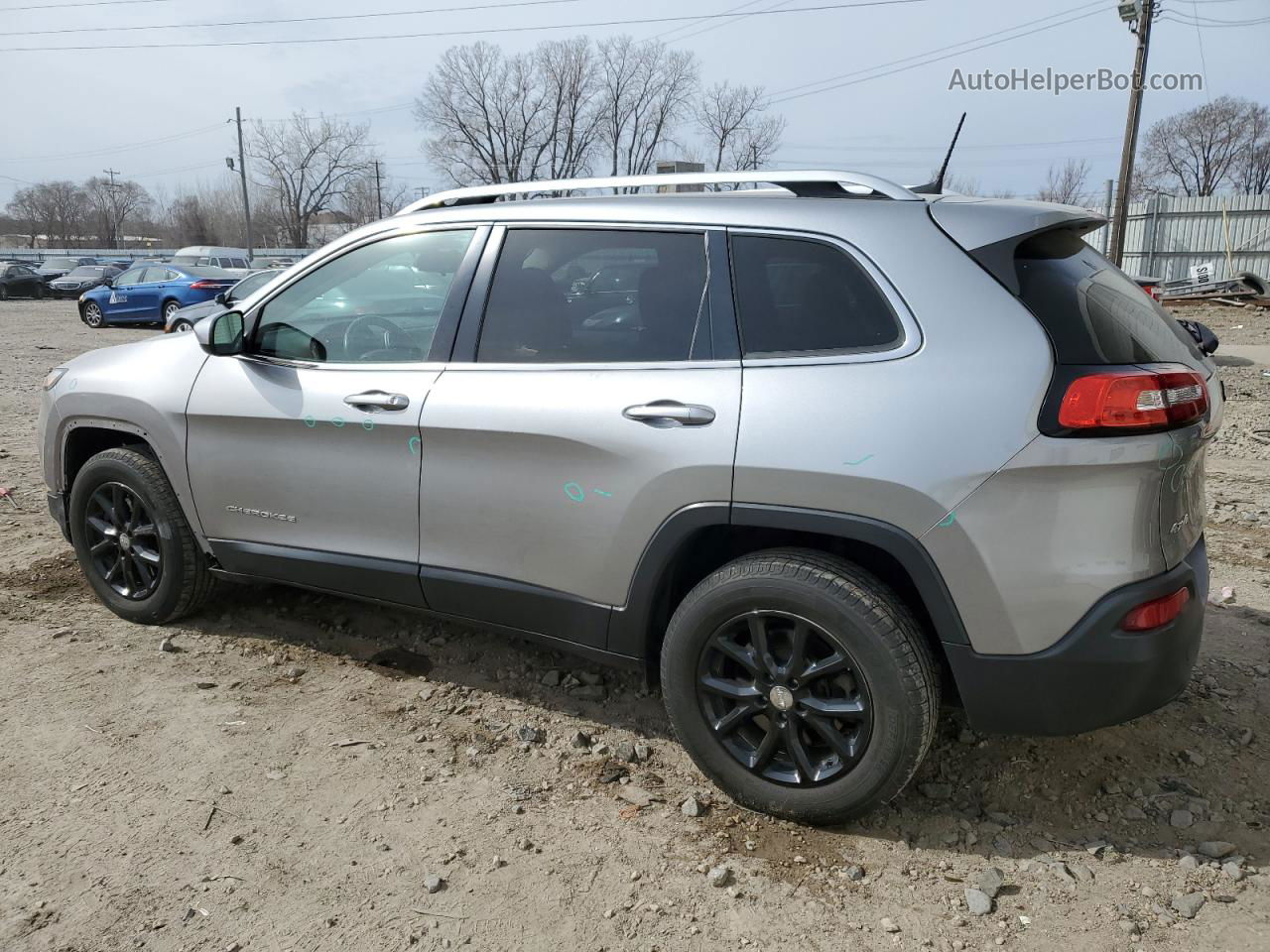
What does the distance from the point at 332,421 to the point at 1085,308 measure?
2.47m

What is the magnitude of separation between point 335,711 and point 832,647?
1.93 meters

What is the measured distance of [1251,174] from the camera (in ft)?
237

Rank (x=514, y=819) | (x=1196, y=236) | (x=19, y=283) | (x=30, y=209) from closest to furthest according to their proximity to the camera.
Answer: (x=514, y=819) < (x=1196, y=236) < (x=19, y=283) < (x=30, y=209)

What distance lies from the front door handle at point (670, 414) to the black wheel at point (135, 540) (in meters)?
2.28

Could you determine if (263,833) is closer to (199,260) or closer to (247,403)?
(247,403)

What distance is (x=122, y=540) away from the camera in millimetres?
4188

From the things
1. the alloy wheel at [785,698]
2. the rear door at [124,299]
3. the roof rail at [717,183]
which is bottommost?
the alloy wheel at [785,698]

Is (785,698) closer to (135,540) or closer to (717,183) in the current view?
(717,183)

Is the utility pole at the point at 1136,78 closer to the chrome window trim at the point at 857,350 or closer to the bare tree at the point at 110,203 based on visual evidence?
the chrome window trim at the point at 857,350

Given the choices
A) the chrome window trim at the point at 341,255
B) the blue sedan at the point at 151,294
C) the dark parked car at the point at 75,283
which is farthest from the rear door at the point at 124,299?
the chrome window trim at the point at 341,255

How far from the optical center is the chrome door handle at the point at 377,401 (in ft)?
10.8

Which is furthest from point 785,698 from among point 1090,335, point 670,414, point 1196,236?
point 1196,236

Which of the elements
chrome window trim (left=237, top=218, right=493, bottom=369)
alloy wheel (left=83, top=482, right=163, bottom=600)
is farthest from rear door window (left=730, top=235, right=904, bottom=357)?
alloy wheel (left=83, top=482, right=163, bottom=600)

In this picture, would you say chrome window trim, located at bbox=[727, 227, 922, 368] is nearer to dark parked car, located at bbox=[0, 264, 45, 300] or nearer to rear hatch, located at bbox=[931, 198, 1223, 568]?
rear hatch, located at bbox=[931, 198, 1223, 568]
